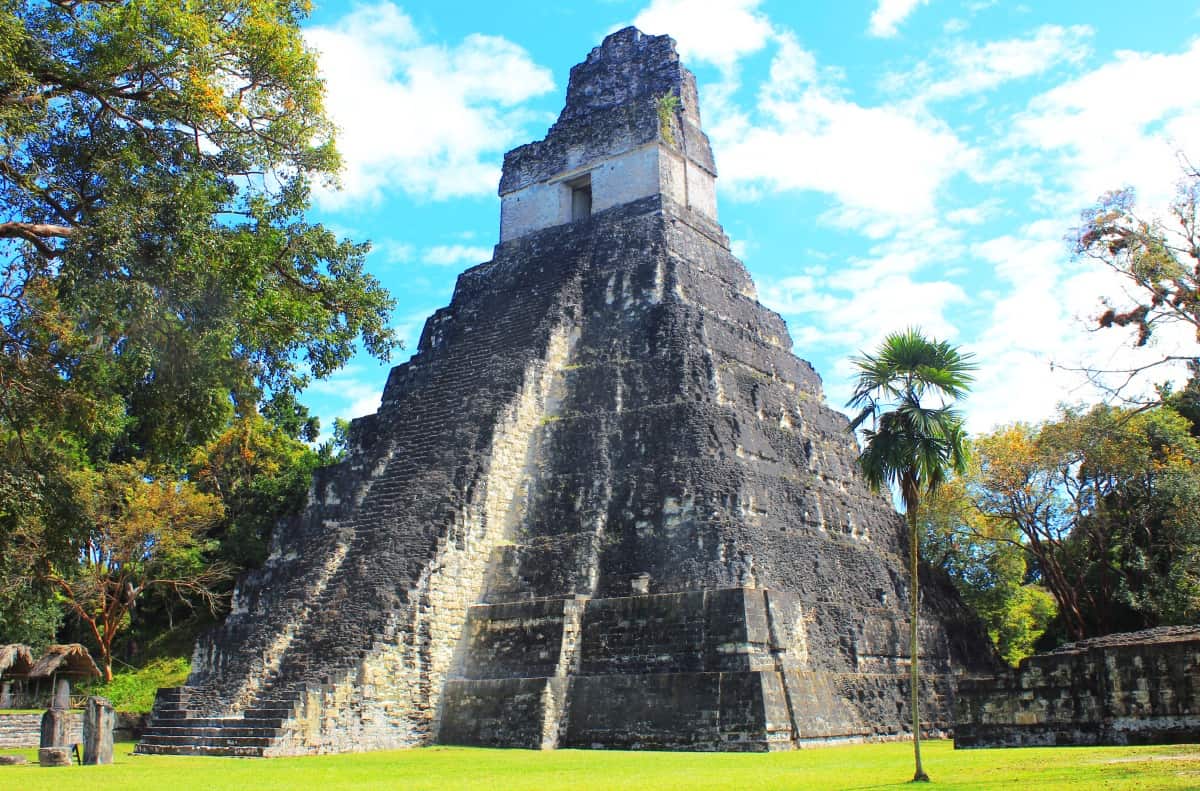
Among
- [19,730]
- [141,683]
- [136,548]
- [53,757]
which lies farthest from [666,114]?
[141,683]

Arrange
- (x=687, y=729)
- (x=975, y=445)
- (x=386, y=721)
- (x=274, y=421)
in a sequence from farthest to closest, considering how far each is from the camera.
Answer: (x=274, y=421) → (x=975, y=445) → (x=386, y=721) → (x=687, y=729)

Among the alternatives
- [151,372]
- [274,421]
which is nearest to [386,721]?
[151,372]

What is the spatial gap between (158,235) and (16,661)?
1754 centimetres

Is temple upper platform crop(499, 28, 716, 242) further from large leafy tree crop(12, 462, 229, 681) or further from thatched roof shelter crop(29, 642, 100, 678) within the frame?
thatched roof shelter crop(29, 642, 100, 678)

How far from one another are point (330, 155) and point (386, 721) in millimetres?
7341

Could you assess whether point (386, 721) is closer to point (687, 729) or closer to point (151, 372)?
point (687, 729)

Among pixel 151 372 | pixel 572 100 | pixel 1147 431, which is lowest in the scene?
pixel 151 372

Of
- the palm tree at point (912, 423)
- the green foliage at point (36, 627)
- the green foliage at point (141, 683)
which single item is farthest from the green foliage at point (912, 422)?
the green foliage at point (36, 627)

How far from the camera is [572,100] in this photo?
22.6 m

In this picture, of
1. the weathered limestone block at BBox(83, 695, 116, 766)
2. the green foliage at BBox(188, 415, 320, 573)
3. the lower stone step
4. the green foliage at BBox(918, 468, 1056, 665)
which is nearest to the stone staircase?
the lower stone step

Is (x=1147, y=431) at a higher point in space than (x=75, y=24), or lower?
lower

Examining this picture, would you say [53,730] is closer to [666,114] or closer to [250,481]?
[666,114]

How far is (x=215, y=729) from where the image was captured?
1288cm

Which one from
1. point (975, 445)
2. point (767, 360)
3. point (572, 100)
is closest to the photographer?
point (767, 360)
